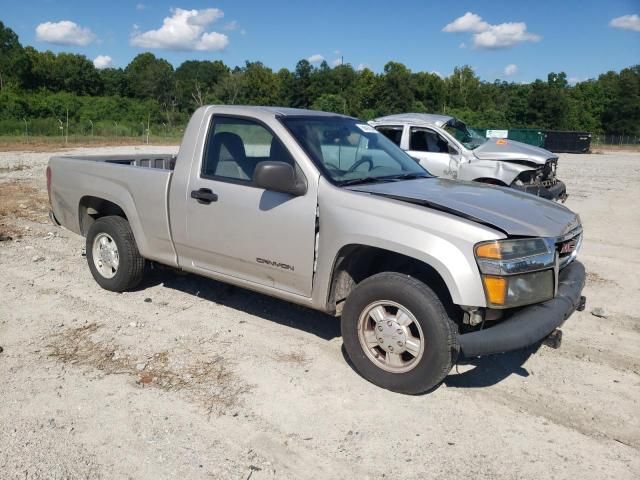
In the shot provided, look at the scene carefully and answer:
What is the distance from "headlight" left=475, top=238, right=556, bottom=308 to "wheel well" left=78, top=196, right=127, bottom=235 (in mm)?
3987

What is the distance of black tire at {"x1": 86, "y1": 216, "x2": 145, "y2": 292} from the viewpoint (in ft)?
18.3

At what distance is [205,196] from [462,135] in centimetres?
745

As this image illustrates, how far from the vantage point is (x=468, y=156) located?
10203 mm

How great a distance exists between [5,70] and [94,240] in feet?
283

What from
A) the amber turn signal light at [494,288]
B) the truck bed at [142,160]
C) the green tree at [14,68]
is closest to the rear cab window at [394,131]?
the truck bed at [142,160]

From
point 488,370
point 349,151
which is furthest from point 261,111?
point 488,370

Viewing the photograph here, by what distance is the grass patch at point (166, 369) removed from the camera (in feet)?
12.7

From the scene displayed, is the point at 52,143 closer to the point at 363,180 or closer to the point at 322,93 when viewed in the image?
the point at 363,180

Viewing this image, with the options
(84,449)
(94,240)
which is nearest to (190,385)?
(84,449)

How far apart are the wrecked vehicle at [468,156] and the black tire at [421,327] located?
21.8ft

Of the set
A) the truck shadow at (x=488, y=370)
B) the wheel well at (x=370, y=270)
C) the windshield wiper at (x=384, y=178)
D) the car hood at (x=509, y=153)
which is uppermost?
the car hood at (x=509, y=153)

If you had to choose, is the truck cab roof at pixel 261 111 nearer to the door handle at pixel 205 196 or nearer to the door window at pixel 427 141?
the door handle at pixel 205 196

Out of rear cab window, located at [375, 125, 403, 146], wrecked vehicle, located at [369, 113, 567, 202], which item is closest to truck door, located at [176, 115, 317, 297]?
wrecked vehicle, located at [369, 113, 567, 202]

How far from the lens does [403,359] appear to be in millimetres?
3922
